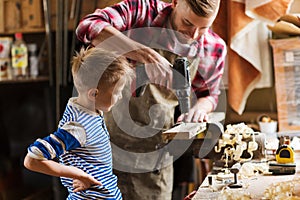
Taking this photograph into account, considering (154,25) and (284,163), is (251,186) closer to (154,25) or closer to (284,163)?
(284,163)

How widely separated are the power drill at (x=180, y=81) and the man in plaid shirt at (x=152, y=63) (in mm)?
11

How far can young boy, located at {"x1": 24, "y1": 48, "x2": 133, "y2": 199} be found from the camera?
2.67 ft

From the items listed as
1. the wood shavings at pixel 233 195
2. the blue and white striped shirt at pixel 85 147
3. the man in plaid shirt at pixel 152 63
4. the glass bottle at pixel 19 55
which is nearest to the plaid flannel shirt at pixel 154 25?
the man in plaid shirt at pixel 152 63

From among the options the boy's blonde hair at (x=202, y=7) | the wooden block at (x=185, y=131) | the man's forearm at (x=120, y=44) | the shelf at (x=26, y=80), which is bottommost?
the shelf at (x=26, y=80)

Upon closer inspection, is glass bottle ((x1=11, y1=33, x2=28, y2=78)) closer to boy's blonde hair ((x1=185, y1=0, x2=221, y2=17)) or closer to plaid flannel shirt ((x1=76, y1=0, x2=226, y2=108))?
plaid flannel shirt ((x1=76, y1=0, x2=226, y2=108))

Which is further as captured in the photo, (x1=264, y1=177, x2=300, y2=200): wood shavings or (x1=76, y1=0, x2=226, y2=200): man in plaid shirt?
(x1=76, y1=0, x2=226, y2=200): man in plaid shirt

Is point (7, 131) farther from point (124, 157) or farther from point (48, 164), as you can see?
point (48, 164)

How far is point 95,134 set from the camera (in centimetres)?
84

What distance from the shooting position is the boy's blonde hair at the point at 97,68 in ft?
2.70

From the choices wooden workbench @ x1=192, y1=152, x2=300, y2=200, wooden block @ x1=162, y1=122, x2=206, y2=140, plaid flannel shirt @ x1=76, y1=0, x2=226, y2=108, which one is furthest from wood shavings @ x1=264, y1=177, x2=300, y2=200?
plaid flannel shirt @ x1=76, y1=0, x2=226, y2=108

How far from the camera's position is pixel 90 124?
833 millimetres

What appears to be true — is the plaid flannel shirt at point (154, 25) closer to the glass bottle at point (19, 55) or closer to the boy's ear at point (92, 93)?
the boy's ear at point (92, 93)

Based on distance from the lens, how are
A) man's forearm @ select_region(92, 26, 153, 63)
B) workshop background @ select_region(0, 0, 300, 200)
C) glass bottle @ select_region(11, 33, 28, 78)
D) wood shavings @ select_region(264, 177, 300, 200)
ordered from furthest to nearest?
1. glass bottle @ select_region(11, 33, 28, 78)
2. workshop background @ select_region(0, 0, 300, 200)
3. man's forearm @ select_region(92, 26, 153, 63)
4. wood shavings @ select_region(264, 177, 300, 200)

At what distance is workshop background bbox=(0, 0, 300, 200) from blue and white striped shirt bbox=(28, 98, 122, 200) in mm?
286
